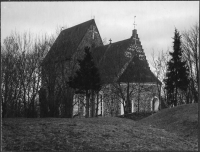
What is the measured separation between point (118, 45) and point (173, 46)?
274cm

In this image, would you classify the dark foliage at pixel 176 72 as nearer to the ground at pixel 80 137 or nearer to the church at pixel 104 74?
the church at pixel 104 74

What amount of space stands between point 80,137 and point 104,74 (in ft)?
13.3

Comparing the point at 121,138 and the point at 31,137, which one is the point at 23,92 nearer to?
the point at 31,137

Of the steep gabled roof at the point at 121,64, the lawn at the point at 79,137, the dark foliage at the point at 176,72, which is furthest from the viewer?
the steep gabled roof at the point at 121,64

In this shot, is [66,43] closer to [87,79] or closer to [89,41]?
[89,41]

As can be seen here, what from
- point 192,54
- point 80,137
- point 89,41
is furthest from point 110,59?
point 80,137

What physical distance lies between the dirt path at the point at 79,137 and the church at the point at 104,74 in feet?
3.82

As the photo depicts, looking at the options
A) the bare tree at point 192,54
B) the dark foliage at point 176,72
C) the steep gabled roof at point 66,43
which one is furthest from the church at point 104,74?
the bare tree at point 192,54

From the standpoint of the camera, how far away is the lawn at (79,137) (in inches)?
360

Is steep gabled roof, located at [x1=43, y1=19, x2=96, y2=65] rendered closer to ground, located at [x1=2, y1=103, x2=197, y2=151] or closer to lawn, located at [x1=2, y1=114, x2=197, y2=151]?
ground, located at [x1=2, y1=103, x2=197, y2=151]

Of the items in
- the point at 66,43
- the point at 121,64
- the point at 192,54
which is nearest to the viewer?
the point at 192,54

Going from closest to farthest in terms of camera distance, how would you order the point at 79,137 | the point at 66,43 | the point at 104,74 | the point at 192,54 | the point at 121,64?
the point at 79,137, the point at 192,54, the point at 104,74, the point at 121,64, the point at 66,43

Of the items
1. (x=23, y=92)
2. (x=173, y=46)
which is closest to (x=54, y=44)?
(x=23, y=92)

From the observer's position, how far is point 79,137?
10.3 m
